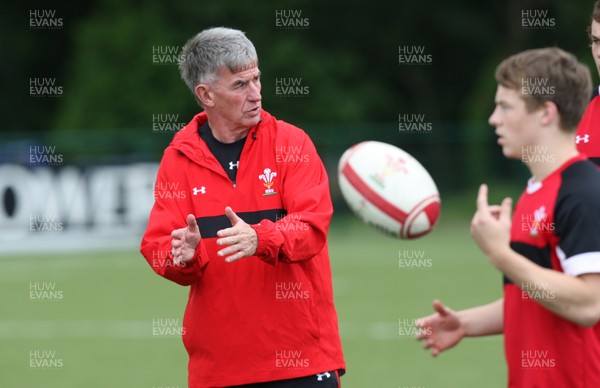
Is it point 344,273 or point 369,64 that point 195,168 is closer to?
point 344,273

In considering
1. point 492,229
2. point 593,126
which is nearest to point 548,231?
point 492,229

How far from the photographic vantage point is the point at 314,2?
27.9 metres

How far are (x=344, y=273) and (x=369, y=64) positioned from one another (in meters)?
14.9

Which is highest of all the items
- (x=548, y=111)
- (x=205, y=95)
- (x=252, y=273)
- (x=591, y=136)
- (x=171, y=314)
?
(x=205, y=95)

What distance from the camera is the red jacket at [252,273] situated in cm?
433

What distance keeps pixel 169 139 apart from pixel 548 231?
16185 mm

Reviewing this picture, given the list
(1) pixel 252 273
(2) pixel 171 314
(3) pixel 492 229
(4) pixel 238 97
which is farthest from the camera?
(2) pixel 171 314

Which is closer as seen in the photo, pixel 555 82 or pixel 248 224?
pixel 555 82

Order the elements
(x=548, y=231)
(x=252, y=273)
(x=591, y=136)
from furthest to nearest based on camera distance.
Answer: (x=591, y=136) → (x=252, y=273) → (x=548, y=231)

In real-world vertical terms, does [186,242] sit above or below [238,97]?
below

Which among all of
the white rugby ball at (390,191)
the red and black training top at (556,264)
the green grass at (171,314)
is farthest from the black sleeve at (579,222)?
the green grass at (171,314)

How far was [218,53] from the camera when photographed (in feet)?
14.8

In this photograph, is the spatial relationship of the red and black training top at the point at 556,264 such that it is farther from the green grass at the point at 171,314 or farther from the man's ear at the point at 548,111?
the green grass at the point at 171,314

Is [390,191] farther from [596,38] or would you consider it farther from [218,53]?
[596,38]
